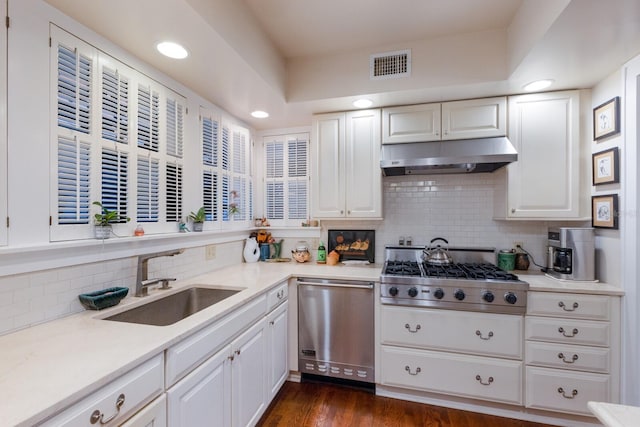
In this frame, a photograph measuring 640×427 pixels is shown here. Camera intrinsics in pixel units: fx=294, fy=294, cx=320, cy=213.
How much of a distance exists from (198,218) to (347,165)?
1.34m

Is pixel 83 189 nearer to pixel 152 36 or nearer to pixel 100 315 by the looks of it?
pixel 100 315

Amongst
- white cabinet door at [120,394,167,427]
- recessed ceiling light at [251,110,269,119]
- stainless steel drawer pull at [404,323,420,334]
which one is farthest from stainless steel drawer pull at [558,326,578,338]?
recessed ceiling light at [251,110,269,119]

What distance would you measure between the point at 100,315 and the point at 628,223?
308 cm

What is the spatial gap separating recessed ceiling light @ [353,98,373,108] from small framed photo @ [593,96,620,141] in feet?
5.32

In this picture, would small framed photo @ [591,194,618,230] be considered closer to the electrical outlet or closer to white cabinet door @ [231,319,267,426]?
white cabinet door @ [231,319,267,426]

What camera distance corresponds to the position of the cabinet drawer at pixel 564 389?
6.29ft

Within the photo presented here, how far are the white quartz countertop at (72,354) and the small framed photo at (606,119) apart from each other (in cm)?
261

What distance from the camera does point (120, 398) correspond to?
37.1 inches

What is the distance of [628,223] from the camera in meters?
1.86

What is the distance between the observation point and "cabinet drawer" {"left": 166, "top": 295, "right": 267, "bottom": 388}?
3.89 feet

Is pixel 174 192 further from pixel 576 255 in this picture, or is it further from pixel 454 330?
pixel 576 255

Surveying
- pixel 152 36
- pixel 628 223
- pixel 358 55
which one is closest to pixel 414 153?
pixel 358 55

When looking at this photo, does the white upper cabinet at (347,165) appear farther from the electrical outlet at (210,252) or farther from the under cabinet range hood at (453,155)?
the electrical outlet at (210,252)

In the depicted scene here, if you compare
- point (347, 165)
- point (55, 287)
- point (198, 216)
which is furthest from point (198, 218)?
point (347, 165)
